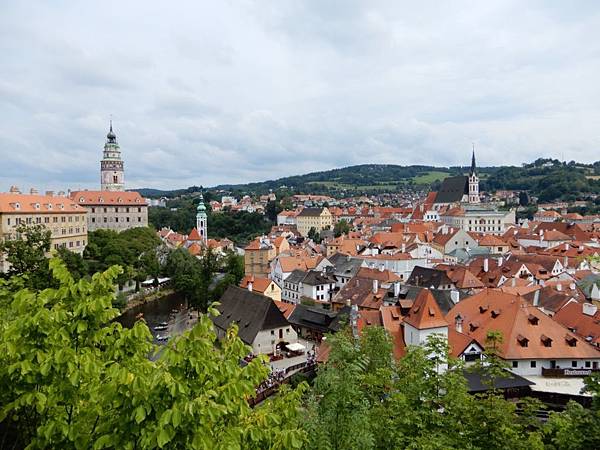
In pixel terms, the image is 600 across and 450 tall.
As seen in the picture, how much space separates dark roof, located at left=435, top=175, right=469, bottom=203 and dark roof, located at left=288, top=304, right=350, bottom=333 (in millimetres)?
87866

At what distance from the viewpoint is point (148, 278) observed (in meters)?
57.2

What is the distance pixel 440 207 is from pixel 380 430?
11242cm

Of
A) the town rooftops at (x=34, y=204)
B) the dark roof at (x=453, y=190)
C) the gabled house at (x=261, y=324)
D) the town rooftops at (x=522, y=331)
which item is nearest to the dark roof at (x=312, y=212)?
the dark roof at (x=453, y=190)

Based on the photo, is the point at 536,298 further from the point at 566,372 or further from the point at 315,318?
the point at 315,318

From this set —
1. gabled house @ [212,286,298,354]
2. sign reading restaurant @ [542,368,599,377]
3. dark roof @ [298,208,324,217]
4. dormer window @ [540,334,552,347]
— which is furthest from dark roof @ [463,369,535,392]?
dark roof @ [298,208,324,217]

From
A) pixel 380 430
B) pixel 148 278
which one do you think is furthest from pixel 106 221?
pixel 380 430

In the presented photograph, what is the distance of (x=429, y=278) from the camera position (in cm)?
4100

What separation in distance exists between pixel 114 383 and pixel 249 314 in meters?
29.0

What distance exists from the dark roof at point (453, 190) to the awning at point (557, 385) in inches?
3848

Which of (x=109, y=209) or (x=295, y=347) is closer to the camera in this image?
(x=295, y=347)

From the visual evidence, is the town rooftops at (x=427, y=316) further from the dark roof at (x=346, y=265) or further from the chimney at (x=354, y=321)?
the dark roof at (x=346, y=265)

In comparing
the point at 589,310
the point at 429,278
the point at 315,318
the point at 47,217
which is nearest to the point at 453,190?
the point at 429,278

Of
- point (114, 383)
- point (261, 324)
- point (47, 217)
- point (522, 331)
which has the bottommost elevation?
point (261, 324)

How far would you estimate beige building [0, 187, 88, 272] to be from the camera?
159 feet
